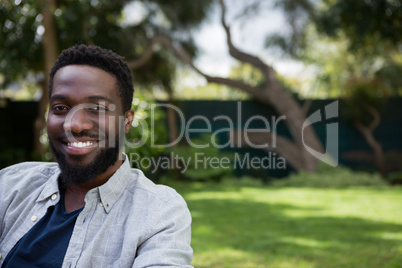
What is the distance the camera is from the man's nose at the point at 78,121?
170 centimetres

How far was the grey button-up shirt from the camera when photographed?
1536 mm

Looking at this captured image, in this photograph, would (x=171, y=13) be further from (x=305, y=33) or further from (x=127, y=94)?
(x=127, y=94)


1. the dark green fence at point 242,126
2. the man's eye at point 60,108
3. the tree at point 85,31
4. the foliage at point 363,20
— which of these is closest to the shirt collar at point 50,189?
the man's eye at point 60,108

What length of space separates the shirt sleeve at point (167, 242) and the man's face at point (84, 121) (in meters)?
0.32

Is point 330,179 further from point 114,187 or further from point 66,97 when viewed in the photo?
point 66,97

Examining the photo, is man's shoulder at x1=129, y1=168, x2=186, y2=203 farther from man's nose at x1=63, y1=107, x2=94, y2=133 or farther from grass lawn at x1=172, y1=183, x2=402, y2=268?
grass lawn at x1=172, y1=183, x2=402, y2=268

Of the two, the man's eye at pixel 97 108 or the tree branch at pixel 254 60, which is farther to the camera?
the tree branch at pixel 254 60

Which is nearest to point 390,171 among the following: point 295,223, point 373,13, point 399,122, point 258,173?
point 399,122

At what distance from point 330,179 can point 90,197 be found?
32.9 feet

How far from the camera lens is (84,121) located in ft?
5.59

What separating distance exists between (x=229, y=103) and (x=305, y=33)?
12.5 ft

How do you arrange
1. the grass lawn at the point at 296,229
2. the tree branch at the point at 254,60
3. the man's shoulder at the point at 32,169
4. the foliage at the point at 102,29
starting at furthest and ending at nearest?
1. the tree branch at the point at 254,60
2. the foliage at the point at 102,29
3. the grass lawn at the point at 296,229
4. the man's shoulder at the point at 32,169

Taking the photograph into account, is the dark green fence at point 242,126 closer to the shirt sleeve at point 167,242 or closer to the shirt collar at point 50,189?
the shirt collar at point 50,189

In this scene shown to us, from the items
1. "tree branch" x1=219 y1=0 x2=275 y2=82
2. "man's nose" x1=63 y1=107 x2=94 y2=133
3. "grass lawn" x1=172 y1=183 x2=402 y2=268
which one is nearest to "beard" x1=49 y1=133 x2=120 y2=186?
"man's nose" x1=63 y1=107 x2=94 y2=133
